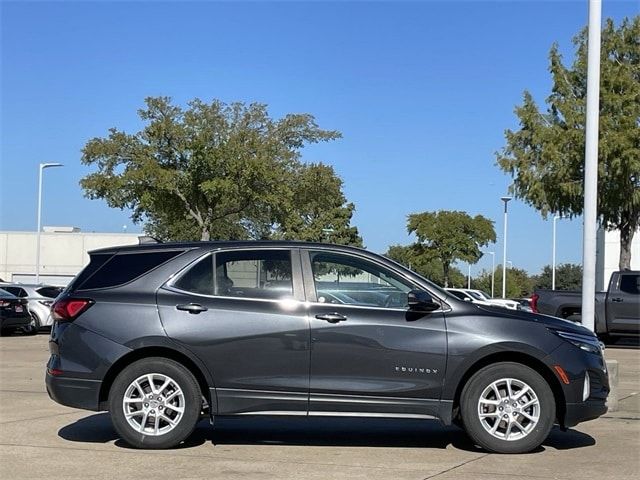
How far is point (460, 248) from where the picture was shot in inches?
2114

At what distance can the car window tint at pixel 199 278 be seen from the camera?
25.8ft

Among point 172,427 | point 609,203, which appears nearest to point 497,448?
point 172,427

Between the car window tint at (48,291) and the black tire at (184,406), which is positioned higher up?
the car window tint at (48,291)

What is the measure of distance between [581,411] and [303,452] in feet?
8.04

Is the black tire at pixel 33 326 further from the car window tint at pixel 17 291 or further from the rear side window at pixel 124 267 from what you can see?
the rear side window at pixel 124 267

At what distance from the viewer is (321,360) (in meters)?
7.55

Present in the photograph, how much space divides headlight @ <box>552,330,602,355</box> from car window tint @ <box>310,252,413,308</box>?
1.42 metres

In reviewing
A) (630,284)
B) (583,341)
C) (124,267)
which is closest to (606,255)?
(630,284)

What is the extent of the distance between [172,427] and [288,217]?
1076 inches

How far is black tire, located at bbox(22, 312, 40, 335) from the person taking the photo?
78.6 ft

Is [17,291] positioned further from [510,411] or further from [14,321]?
[510,411]

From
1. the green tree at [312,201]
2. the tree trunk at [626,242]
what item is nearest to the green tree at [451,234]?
the green tree at [312,201]

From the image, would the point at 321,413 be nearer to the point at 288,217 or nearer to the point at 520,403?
the point at 520,403

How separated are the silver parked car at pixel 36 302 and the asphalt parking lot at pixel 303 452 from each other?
1454cm
